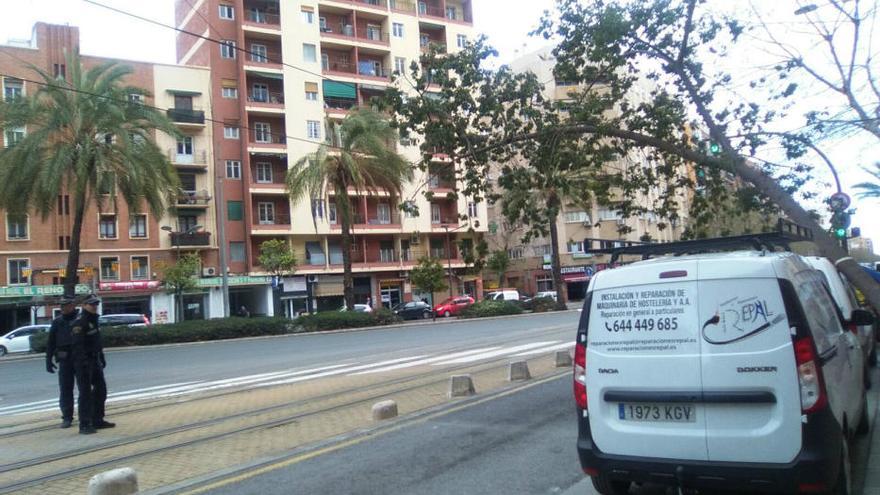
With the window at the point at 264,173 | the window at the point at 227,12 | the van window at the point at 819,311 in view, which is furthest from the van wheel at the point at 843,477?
the window at the point at 227,12

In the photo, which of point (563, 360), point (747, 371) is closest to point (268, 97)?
point (563, 360)

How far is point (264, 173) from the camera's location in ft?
172

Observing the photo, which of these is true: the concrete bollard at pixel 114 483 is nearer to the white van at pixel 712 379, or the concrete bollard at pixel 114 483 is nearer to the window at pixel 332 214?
the white van at pixel 712 379

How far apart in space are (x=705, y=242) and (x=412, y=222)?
51034 mm

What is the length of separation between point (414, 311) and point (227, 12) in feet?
88.9

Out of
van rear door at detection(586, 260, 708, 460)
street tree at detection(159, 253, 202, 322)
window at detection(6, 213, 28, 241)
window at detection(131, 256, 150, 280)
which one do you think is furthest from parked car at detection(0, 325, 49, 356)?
van rear door at detection(586, 260, 708, 460)

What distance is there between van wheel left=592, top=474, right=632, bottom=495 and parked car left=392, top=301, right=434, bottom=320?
42358mm

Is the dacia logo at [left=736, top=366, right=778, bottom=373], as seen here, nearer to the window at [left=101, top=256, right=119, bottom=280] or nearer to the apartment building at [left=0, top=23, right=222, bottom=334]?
the apartment building at [left=0, top=23, right=222, bottom=334]

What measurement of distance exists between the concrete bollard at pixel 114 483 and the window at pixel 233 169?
4785 cm

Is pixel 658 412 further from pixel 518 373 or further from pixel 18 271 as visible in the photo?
pixel 18 271

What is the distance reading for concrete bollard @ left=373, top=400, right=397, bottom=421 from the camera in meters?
8.60

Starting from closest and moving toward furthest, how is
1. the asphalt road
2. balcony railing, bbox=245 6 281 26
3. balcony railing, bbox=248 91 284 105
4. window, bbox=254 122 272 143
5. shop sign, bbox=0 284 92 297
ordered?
the asphalt road → shop sign, bbox=0 284 92 297 → window, bbox=254 122 272 143 → balcony railing, bbox=248 91 284 105 → balcony railing, bbox=245 6 281 26

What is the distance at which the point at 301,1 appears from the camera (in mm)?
53469

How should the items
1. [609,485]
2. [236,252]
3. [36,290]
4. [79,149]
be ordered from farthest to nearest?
[236,252] < [36,290] < [79,149] < [609,485]
